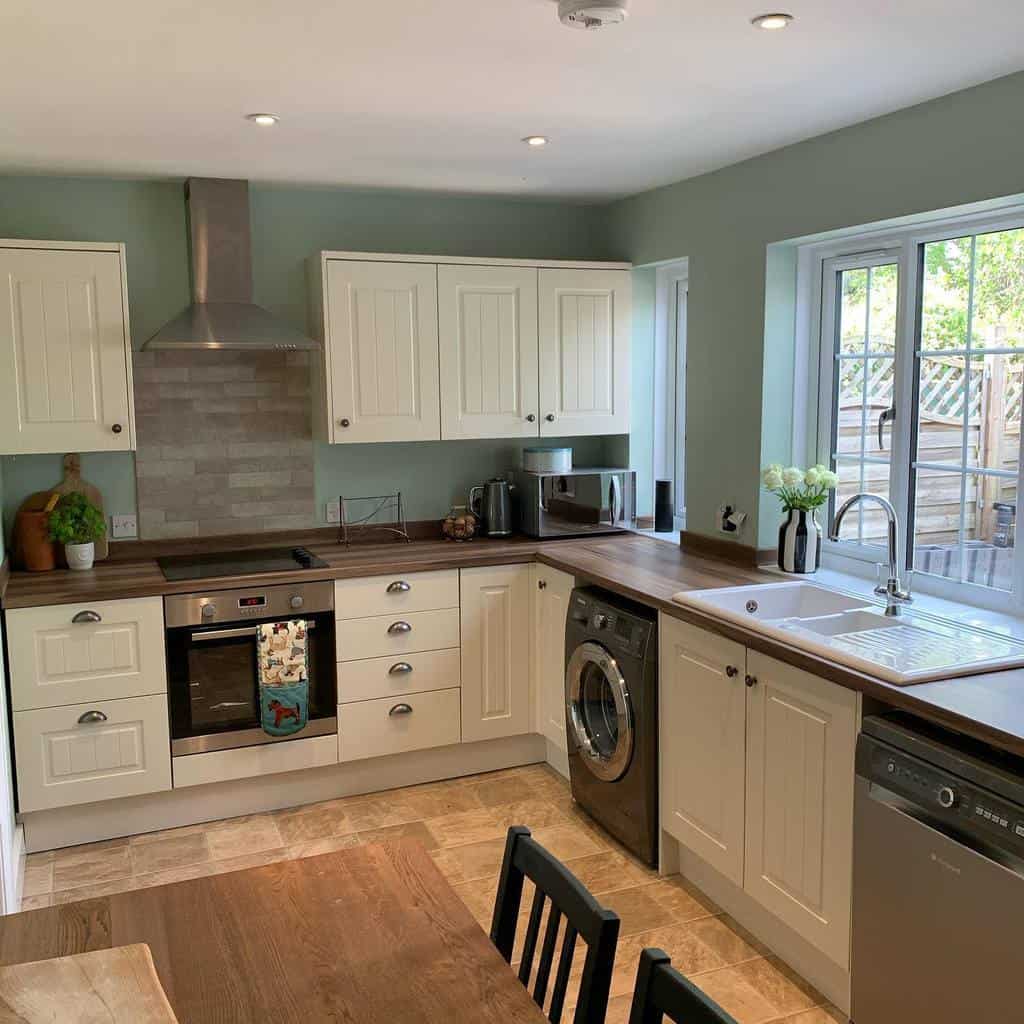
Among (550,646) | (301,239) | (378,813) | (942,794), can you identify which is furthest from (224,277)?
(942,794)

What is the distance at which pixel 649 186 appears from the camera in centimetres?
416

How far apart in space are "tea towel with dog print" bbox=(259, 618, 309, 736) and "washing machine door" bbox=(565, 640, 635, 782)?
0.97 meters

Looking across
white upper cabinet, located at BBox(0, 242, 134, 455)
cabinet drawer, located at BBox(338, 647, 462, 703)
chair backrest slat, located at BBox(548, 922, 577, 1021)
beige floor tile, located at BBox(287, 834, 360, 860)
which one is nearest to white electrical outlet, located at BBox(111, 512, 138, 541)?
white upper cabinet, located at BBox(0, 242, 134, 455)

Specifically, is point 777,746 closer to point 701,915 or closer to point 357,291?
point 701,915

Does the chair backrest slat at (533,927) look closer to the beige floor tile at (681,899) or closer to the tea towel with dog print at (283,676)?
the beige floor tile at (681,899)

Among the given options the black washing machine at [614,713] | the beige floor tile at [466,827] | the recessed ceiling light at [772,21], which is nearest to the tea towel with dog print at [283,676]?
the beige floor tile at [466,827]

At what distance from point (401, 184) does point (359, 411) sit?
90 centimetres

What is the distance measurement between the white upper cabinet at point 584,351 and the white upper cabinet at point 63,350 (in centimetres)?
166

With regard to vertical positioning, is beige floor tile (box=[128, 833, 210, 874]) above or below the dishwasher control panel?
below

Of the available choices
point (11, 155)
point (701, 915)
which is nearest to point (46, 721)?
point (11, 155)

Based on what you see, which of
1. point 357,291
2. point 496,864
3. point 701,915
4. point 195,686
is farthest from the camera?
point 357,291

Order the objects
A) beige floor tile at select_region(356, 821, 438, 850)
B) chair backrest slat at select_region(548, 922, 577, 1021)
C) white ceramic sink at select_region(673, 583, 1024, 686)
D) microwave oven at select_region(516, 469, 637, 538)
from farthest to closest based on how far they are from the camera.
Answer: microwave oven at select_region(516, 469, 637, 538) → beige floor tile at select_region(356, 821, 438, 850) → white ceramic sink at select_region(673, 583, 1024, 686) → chair backrest slat at select_region(548, 922, 577, 1021)

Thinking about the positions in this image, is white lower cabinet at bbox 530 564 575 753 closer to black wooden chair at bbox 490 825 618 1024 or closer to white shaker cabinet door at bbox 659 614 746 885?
white shaker cabinet door at bbox 659 614 746 885

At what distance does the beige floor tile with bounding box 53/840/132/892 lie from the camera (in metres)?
3.31
